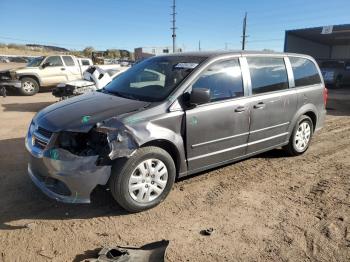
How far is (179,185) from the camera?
491cm

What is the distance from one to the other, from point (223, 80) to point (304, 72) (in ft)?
6.98

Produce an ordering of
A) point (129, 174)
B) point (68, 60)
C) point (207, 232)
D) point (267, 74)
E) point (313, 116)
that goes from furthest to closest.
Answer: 1. point (68, 60)
2. point (313, 116)
3. point (267, 74)
4. point (129, 174)
5. point (207, 232)

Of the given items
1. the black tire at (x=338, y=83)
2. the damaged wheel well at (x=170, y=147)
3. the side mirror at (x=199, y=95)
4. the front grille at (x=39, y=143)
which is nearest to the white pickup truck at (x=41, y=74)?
the front grille at (x=39, y=143)

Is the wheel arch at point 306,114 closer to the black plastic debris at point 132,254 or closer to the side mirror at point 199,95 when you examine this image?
the side mirror at point 199,95

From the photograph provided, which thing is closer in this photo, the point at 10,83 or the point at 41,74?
the point at 10,83

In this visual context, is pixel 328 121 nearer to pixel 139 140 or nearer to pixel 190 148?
pixel 190 148

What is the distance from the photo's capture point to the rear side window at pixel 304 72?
235 inches

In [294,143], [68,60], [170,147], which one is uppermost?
[68,60]

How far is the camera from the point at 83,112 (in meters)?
4.17

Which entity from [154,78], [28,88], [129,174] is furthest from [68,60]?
[129,174]

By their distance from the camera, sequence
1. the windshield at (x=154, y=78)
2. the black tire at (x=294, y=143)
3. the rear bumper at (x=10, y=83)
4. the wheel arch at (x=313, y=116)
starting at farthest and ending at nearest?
the rear bumper at (x=10, y=83)
the wheel arch at (x=313, y=116)
the black tire at (x=294, y=143)
the windshield at (x=154, y=78)

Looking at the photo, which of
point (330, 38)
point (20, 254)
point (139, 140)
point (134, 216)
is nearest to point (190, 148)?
point (139, 140)

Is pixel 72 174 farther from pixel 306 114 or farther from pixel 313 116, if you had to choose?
pixel 313 116

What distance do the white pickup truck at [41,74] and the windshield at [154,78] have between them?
37.0 feet
